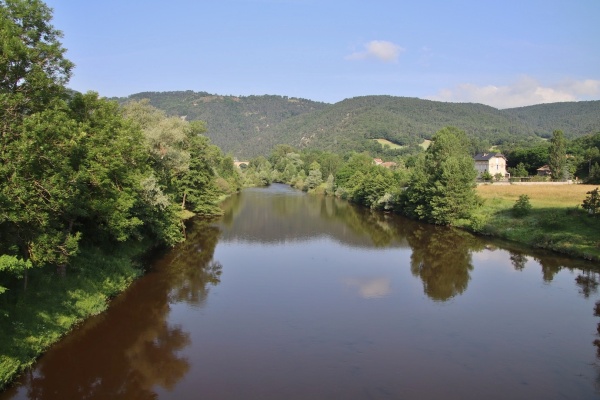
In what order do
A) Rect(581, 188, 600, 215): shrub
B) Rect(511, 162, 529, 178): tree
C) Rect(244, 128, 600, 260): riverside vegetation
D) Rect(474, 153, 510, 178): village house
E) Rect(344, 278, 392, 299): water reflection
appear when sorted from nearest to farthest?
Rect(344, 278, 392, 299): water reflection
Rect(244, 128, 600, 260): riverside vegetation
Rect(581, 188, 600, 215): shrub
Rect(511, 162, 529, 178): tree
Rect(474, 153, 510, 178): village house

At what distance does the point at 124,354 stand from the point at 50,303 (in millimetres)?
3779

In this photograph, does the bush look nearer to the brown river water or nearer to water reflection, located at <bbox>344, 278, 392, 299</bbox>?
the brown river water

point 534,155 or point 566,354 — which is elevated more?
point 534,155

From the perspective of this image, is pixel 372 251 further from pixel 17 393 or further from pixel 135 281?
pixel 17 393

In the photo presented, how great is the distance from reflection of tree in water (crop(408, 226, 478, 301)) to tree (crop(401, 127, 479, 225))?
270 centimetres

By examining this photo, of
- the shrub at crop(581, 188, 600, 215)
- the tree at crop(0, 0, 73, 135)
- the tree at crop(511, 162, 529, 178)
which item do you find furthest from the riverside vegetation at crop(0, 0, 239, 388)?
the tree at crop(511, 162, 529, 178)

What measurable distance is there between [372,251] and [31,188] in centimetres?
2661

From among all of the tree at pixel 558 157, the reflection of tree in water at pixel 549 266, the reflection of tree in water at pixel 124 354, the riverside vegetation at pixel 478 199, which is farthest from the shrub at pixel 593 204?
the tree at pixel 558 157

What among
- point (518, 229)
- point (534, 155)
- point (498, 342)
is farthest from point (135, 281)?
point (534, 155)

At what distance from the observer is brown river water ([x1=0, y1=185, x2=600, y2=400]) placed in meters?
14.5

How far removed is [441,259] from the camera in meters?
33.4

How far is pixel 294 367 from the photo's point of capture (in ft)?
51.8

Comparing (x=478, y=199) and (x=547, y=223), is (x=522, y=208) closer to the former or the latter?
(x=547, y=223)

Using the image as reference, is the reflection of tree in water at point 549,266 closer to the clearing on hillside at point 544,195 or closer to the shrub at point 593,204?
the shrub at point 593,204
